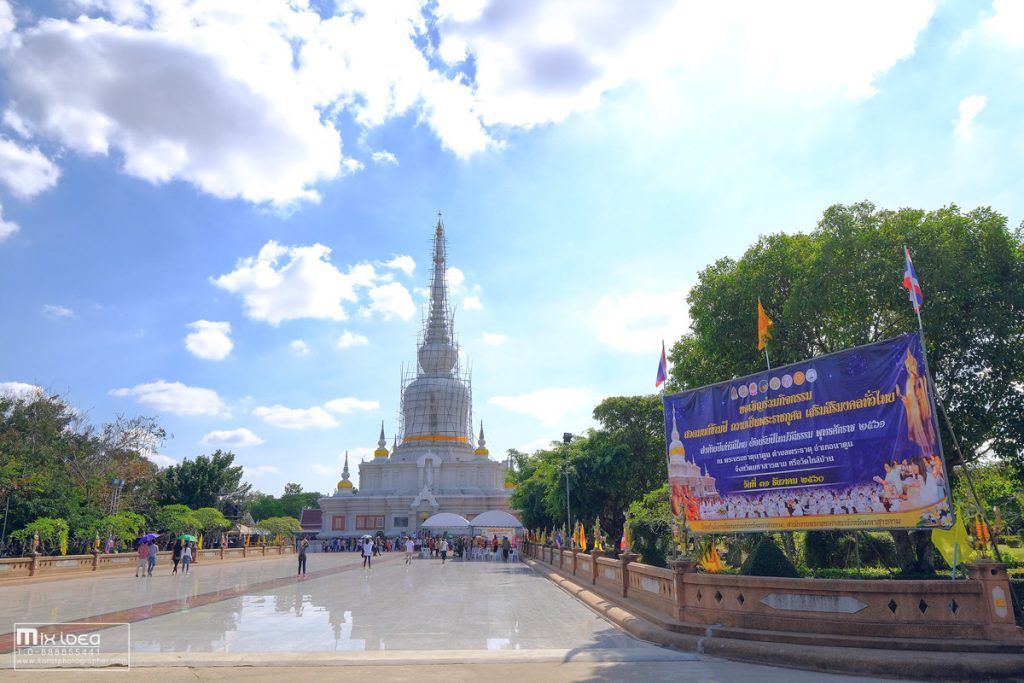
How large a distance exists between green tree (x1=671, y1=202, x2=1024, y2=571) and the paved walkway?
9750mm

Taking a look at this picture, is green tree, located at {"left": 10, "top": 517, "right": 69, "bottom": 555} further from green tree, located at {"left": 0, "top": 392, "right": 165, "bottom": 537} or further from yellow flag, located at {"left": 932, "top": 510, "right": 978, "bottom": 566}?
yellow flag, located at {"left": 932, "top": 510, "right": 978, "bottom": 566}

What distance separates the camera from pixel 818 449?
12531 mm

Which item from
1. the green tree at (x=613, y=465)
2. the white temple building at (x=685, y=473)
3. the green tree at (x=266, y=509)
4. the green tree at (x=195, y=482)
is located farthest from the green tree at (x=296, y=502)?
the white temple building at (x=685, y=473)

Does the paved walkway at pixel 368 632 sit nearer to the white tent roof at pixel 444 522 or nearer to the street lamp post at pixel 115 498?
the street lamp post at pixel 115 498

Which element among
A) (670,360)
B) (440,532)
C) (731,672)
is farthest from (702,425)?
(440,532)

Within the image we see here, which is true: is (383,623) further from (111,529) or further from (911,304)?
(111,529)

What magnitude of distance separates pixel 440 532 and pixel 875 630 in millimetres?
64584

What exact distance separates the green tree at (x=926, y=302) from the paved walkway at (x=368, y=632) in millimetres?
9750

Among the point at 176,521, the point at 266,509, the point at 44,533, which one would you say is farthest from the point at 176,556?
the point at 266,509

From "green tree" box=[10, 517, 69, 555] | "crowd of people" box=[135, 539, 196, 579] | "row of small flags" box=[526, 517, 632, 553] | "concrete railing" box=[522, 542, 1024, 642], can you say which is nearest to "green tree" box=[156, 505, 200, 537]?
"green tree" box=[10, 517, 69, 555]

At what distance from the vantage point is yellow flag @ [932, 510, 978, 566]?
10.8 metres

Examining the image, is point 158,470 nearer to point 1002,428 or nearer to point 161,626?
point 161,626

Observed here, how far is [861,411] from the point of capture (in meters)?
12.0

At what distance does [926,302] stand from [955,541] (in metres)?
7.57
